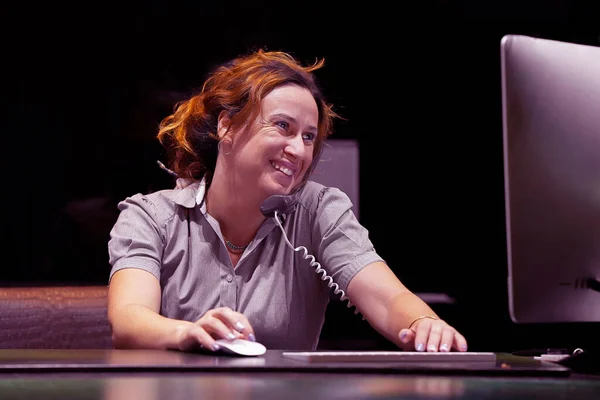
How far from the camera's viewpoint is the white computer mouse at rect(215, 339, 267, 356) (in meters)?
1.17

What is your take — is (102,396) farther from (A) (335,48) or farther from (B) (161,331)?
(A) (335,48)

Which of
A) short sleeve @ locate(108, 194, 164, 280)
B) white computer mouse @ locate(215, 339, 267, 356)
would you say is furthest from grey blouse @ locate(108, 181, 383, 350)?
white computer mouse @ locate(215, 339, 267, 356)

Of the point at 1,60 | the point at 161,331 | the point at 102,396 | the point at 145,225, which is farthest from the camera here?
the point at 1,60

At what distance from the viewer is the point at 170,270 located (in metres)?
1.83

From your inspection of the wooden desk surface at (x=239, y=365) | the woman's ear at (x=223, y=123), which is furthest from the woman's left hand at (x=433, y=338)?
the woman's ear at (x=223, y=123)

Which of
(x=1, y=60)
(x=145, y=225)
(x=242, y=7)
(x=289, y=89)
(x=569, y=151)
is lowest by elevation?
(x=145, y=225)

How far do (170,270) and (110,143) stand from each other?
1454mm

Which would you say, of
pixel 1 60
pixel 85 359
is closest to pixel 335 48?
pixel 1 60

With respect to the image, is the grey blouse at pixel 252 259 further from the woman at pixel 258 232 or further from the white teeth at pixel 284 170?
the white teeth at pixel 284 170

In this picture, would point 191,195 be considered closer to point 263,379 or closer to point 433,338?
point 433,338

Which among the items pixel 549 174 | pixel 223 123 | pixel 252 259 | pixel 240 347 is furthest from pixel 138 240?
pixel 549 174

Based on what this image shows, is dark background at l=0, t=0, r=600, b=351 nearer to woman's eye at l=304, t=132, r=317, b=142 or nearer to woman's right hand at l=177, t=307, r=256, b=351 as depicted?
woman's eye at l=304, t=132, r=317, b=142

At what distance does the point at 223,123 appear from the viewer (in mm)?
1956

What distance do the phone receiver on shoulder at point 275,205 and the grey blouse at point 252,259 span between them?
0.09 m
